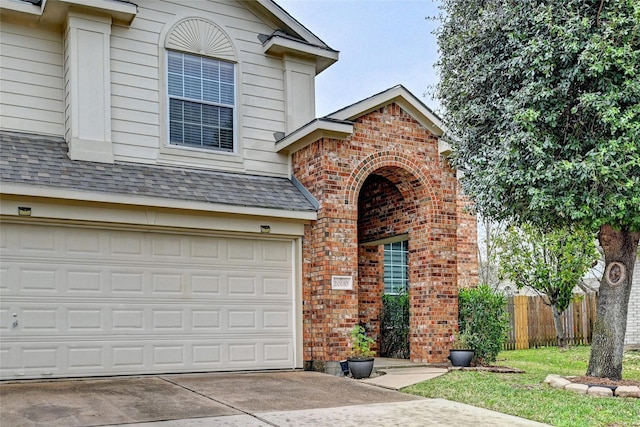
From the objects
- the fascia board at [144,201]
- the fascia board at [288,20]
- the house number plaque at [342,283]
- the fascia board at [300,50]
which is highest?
the fascia board at [288,20]

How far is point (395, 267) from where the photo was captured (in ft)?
52.2

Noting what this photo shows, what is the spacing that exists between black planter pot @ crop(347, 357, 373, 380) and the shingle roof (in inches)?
107

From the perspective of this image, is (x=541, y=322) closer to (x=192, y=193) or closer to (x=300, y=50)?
(x=300, y=50)

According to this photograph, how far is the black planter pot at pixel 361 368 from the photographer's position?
34.2ft

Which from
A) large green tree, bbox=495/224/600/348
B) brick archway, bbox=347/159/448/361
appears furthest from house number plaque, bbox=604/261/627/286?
large green tree, bbox=495/224/600/348

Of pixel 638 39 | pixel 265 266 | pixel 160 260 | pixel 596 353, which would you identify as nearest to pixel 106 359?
pixel 160 260

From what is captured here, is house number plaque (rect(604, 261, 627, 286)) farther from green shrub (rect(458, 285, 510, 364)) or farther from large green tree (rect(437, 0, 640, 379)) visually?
green shrub (rect(458, 285, 510, 364))

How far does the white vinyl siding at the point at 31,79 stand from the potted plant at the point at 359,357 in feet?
19.4

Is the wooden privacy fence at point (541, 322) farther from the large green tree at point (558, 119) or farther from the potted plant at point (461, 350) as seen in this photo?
the large green tree at point (558, 119)

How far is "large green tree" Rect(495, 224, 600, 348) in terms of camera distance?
16766mm

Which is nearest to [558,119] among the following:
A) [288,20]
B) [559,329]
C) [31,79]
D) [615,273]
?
[615,273]

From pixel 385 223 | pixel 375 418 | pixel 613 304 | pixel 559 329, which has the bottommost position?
pixel 559 329

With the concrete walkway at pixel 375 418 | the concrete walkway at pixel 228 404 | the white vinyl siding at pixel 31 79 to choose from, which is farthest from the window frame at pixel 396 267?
the white vinyl siding at pixel 31 79

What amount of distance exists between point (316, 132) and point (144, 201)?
3.15 m
